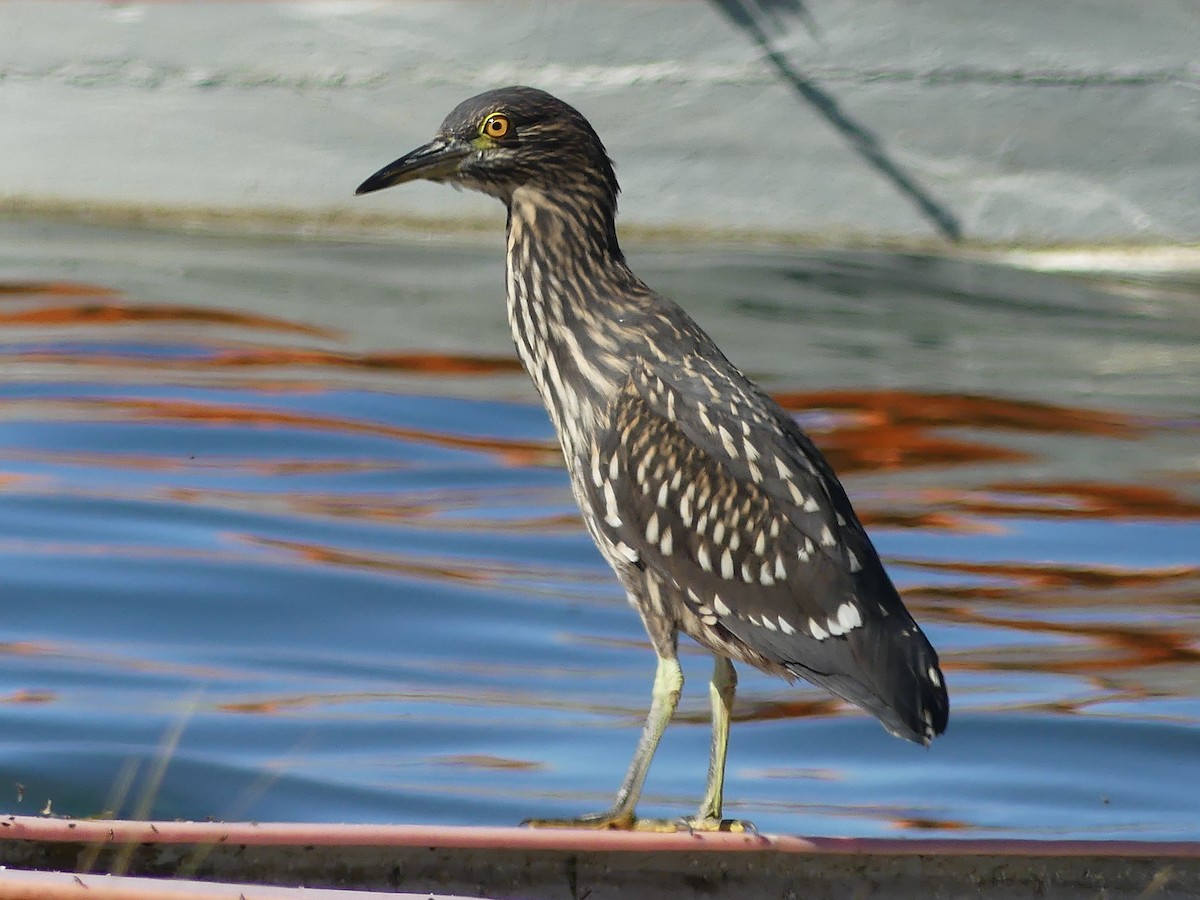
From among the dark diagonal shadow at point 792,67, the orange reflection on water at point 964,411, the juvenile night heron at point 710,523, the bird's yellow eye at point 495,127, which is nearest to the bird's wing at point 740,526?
the juvenile night heron at point 710,523

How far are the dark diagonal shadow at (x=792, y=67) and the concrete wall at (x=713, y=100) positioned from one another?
0.06ft

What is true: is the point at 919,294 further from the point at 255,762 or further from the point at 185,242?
the point at 255,762

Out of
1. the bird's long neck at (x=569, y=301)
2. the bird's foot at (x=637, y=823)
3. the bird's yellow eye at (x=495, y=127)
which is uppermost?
the bird's yellow eye at (x=495, y=127)

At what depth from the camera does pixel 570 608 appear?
8.88m

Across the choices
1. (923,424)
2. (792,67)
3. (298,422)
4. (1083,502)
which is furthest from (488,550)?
(792,67)

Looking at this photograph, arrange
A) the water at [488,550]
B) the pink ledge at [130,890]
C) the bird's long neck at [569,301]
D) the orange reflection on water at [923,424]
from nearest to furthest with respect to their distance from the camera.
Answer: the pink ledge at [130,890] → the bird's long neck at [569,301] → the water at [488,550] → the orange reflection on water at [923,424]

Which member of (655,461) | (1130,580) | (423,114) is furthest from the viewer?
(423,114)

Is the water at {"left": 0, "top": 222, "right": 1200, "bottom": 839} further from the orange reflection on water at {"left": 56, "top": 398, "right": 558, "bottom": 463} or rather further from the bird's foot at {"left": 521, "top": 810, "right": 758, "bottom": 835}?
the bird's foot at {"left": 521, "top": 810, "right": 758, "bottom": 835}

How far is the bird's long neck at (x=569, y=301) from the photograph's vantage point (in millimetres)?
5383

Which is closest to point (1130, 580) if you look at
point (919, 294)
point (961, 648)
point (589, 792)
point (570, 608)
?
point (961, 648)

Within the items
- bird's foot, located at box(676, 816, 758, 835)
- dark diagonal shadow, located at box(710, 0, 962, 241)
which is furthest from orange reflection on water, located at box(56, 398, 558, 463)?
Answer: bird's foot, located at box(676, 816, 758, 835)

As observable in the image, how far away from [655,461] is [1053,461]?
22.5 feet

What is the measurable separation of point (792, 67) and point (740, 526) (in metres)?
12.0

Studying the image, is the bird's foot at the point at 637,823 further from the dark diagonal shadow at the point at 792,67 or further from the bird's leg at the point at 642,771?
the dark diagonal shadow at the point at 792,67
